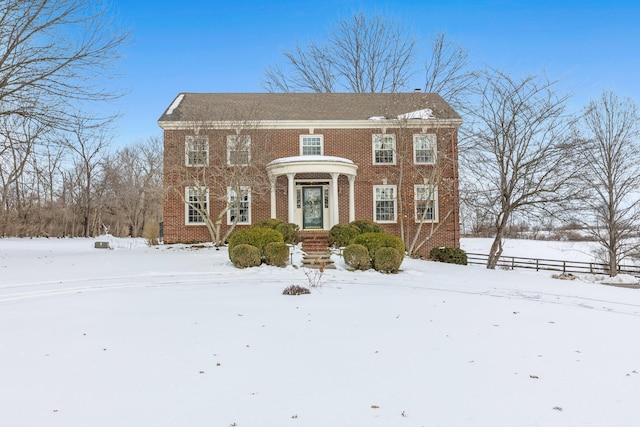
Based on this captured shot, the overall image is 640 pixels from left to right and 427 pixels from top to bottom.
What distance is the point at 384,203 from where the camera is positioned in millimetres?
19672

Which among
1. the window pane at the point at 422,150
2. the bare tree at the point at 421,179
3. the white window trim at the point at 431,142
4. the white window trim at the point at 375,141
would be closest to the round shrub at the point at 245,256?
the bare tree at the point at 421,179

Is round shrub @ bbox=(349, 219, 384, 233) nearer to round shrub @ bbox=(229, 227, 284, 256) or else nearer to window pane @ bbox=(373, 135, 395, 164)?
round shrub @ bbox=(229, 227, 284, 256)

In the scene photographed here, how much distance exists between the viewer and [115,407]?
3406mm

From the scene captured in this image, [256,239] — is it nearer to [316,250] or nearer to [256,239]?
[256,239]

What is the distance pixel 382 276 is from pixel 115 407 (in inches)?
343

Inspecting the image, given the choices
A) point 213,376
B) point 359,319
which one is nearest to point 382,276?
point 359,319

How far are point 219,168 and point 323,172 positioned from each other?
4.68 m

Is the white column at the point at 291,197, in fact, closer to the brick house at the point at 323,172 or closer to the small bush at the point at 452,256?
the brick house at the point at 323,172

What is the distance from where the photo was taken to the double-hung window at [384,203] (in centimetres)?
1950

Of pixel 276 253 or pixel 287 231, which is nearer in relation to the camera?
pixel 276 253

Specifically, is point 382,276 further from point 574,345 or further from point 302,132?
point 302,132

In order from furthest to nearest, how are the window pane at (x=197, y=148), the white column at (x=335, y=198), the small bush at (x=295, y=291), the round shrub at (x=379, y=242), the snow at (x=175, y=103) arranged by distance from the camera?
the snow at (x=175, y=103) < the window pane at (x=197, y=148) < the white column at (x=335, y=198) < the round shrub at (x=379, y=242) < the small bush at (x=295, y=291)

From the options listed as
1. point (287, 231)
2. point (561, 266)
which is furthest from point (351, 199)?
point (561, 266)

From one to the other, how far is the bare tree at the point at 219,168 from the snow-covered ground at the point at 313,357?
8.89 metres
